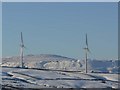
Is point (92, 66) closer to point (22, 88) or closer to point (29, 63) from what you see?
point (29, 63)

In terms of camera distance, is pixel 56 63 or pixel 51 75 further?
pixel 56 63

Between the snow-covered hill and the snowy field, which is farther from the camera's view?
the snow-covered hill

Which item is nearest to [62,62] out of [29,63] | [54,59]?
[54,59]

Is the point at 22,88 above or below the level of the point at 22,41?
below

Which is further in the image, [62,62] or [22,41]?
[62,62]

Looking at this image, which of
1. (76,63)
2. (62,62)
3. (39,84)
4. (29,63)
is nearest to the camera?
(39,84)

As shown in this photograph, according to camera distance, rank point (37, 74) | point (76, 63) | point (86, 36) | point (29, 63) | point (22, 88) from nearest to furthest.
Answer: point (22, 88) < point (37, 74) < point (86, 36) < point (29, 63) < point (76, 63)

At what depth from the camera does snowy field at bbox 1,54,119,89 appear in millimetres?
14805

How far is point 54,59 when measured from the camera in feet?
109

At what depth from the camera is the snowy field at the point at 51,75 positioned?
1480 cm

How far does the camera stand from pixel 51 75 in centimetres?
1862

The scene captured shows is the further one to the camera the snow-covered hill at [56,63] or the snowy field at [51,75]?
the snow-covered hill at [56,63]

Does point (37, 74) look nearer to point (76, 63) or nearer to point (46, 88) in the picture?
point (46, 88)

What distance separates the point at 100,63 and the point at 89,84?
62.7 ft
